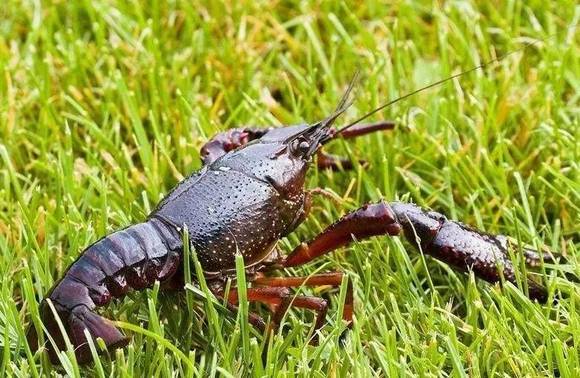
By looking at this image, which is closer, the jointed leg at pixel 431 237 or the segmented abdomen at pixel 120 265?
the segmented abdomen at pixel 120 265

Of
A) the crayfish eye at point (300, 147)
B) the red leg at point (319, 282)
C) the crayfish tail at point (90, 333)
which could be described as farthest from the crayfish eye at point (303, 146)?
the crayfish tail at point (90, 333)

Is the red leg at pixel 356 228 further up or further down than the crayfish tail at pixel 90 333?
further down

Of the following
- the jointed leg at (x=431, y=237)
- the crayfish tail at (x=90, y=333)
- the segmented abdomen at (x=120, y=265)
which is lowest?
the jointed leg at (x=431, y=237)

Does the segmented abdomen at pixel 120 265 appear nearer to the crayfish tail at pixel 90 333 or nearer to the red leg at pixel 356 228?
the crayfish tail at pixel 90 333

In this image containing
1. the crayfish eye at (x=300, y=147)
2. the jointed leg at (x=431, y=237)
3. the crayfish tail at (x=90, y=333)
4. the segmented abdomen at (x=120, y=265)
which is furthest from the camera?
the crayfish eye at (x=300, y=147)

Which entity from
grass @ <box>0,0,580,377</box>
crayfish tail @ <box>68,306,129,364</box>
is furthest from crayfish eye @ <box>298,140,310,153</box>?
crayfish tail @ <box>68,306,129,364</box>

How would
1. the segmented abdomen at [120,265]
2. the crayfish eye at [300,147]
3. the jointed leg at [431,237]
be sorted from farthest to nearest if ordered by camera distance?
the crayfish eye at [300,147]
the jointed leg at [431,237]
the segmented abdomen at [120,265]

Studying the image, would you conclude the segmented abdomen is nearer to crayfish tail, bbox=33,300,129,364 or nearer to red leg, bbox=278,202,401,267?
crayfish tail, bbox=33,300,129,364
